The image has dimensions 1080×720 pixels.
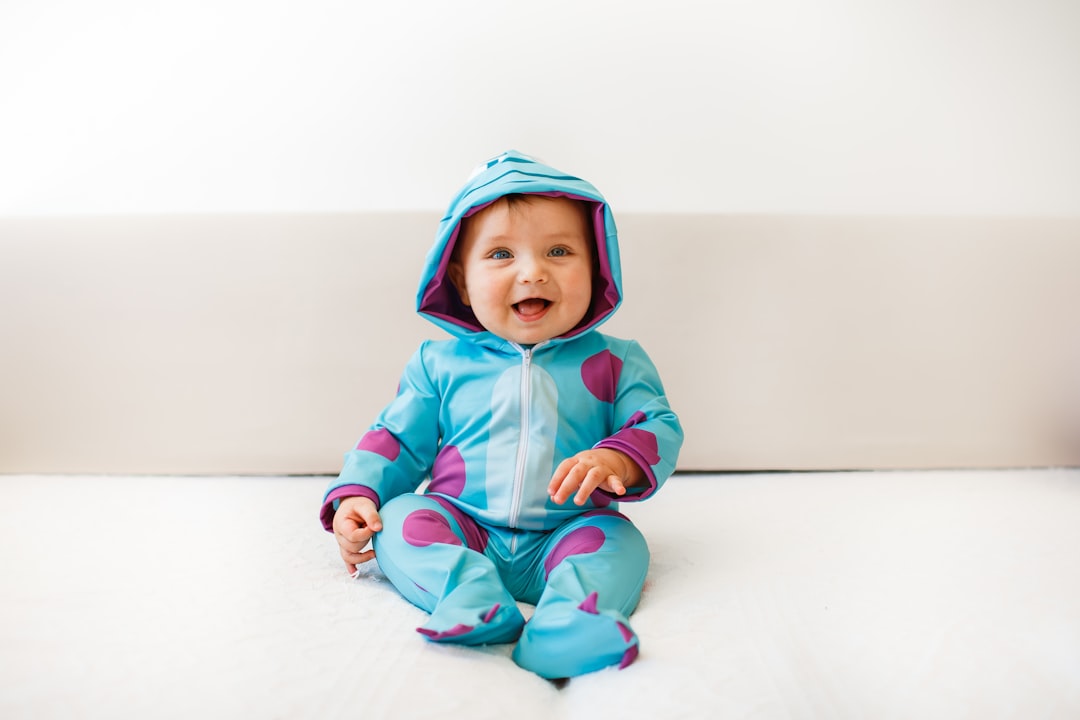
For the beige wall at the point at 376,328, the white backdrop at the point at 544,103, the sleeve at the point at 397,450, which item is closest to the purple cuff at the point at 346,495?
the sleeve at the point at 397,450

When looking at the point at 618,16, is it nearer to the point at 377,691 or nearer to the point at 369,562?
the point at 369,562

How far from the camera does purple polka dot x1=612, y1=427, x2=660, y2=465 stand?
91 centimetres

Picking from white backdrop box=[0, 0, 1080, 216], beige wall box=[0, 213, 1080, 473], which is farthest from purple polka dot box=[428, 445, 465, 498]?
white backdrop box=[0, 0, 1080, 216]

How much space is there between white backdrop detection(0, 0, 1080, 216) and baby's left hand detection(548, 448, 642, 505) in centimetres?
72

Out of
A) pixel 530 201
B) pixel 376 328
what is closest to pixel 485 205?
pixel 530 201

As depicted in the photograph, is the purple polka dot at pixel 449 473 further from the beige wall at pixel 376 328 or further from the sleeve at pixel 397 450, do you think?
the beige wall at pixel 376 328

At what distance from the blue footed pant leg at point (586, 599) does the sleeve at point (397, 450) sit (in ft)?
0.67

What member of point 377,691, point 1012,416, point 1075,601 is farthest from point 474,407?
point 1012,416

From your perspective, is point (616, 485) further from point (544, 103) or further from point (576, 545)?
point (544, 103)

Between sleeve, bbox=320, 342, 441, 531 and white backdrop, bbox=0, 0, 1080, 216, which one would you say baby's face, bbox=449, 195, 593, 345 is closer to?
sleeve, bbox=320, 342, 441, 531

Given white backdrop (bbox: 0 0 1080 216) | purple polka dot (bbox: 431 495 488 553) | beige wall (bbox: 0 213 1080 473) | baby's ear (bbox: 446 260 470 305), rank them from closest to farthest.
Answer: purple polka dot (bbox: 431 495 488 553) → baby's ear (bbox: 446 260 470 305) → beige wall (bbox: 0 213 1080 473) → white backdrop (bbox: 0 0 1080 216)

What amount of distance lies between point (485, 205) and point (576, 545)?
41cm

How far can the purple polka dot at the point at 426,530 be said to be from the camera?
0.88 meters

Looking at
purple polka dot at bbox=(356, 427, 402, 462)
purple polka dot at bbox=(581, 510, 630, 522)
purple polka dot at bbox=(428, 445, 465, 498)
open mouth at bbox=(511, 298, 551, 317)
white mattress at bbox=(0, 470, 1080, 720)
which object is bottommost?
white mattress at bbox=(0, 470, 1080, 720)
